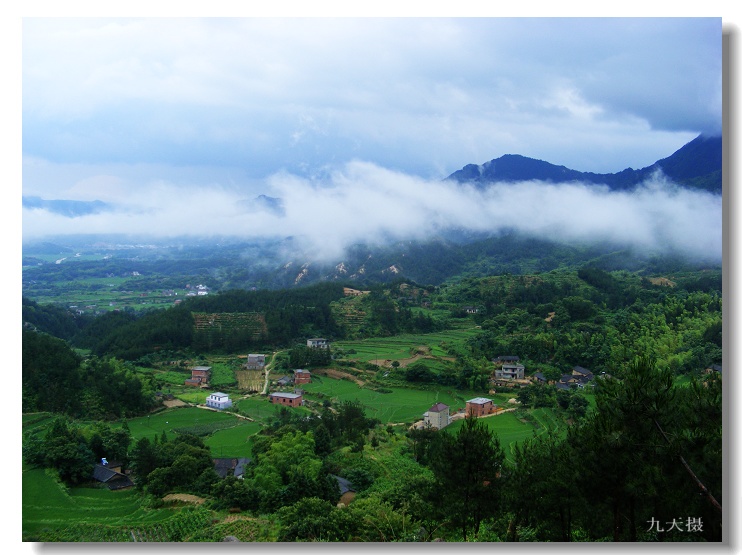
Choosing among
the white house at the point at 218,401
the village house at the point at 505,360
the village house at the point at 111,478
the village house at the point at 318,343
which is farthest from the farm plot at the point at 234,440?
the village house at the point at 505,360

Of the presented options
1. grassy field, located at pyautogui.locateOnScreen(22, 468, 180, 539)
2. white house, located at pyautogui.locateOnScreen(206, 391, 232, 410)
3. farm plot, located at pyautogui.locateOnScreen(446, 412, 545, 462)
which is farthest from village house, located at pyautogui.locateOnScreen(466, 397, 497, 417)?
grassy field, located at pyautogui.locateOnScreen(22, 468, 180, 539)

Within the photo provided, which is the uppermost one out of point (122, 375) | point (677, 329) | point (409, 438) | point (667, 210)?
point (667, 210)

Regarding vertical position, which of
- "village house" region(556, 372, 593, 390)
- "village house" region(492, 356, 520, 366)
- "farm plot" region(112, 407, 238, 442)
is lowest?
"farm plot" region(112, 407, 238, 442)

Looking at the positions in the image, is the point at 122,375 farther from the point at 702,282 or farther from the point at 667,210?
the point at 667,210

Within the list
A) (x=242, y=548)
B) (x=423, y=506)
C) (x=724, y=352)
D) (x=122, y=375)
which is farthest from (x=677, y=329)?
(x=122, y=375)

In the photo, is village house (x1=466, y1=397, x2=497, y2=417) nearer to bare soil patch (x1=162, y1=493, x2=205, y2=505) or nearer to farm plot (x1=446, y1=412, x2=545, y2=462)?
farm plot (x1=446, y1=412, x2=545, y2=462)

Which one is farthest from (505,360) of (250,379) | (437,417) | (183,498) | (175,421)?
(183,498)
